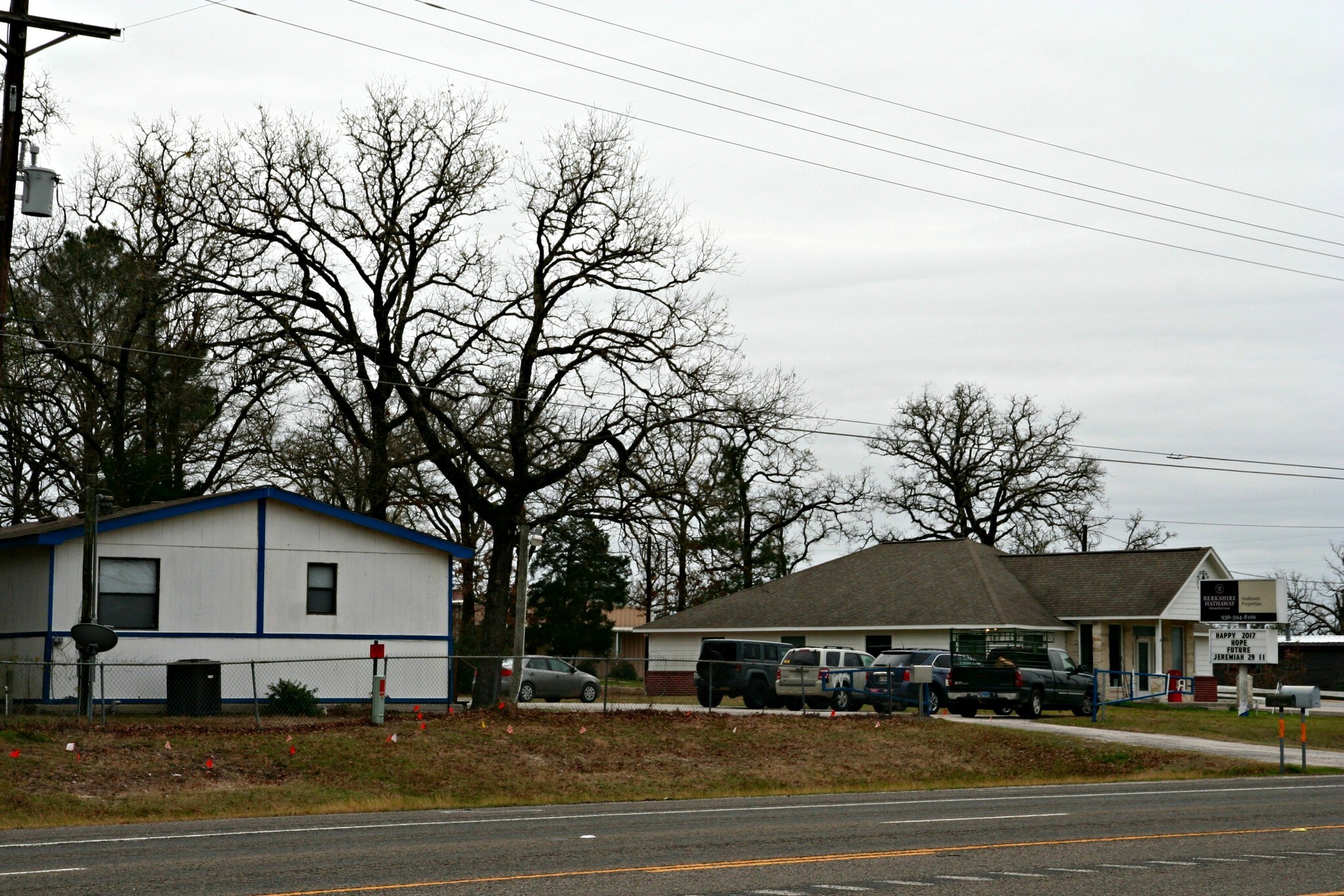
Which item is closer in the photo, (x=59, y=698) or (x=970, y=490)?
(x=59, y=698)

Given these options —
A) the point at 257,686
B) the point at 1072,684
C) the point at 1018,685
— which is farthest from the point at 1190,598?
the point at 257,686

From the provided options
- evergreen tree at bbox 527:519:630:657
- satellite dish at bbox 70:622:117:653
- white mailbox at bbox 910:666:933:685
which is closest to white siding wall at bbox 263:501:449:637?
satellite dish at bbox 70:622:117:653

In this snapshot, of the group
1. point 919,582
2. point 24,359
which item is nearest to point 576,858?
point 24,359

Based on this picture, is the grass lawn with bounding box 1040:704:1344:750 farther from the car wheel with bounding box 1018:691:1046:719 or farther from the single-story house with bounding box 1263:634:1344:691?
the single-story house with bounding box 1263:634:1344:691

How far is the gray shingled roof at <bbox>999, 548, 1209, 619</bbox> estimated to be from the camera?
51.4m

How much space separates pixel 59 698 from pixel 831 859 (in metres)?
20.0

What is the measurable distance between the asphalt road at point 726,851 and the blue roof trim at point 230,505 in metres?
13.1

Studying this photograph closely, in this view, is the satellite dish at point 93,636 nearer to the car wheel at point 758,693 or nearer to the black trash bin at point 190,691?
the black trash bin at point 190,691

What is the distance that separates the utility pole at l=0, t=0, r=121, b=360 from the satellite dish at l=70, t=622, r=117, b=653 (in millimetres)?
6311

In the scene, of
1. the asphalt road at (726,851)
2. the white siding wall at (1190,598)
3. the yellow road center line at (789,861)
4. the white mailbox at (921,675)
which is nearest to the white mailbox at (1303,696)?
the asphalt road at (726,851)

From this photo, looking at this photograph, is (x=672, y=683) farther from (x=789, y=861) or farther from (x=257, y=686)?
(x=789, y=861)

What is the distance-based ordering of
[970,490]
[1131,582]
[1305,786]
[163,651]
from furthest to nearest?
[970,490], [1131,582], [163,651], [1305,786]

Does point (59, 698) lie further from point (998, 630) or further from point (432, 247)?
point (998, 630)

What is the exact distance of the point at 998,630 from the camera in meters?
47.1
